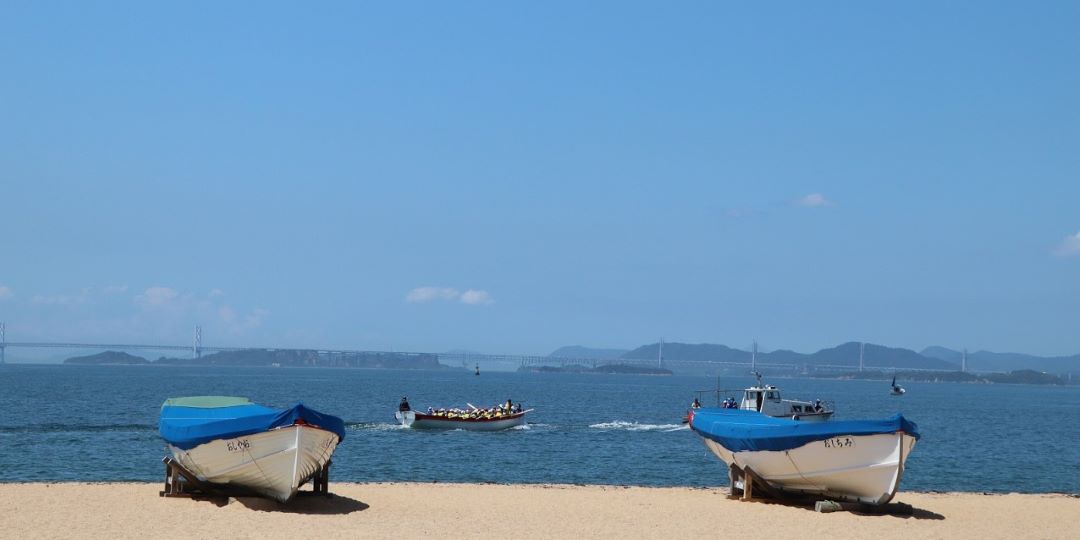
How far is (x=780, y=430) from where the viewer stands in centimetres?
2677

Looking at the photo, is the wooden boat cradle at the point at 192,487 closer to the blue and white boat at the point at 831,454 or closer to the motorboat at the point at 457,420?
the blue and white boat at the point at 831,454

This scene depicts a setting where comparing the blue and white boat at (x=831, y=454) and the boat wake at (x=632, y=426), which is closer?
the blue and white boat at (x=831, y=454)

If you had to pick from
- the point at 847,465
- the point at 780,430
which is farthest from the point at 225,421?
the point at 847,465

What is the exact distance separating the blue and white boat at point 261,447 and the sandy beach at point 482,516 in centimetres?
62

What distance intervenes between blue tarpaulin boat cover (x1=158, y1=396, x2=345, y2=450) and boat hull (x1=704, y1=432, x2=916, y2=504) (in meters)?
10.6

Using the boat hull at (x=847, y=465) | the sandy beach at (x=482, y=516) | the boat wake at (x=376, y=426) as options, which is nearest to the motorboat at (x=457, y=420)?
the boat wake at (x=376, y=426)

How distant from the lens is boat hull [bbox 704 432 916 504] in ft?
84.5

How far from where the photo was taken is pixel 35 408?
80188 mm

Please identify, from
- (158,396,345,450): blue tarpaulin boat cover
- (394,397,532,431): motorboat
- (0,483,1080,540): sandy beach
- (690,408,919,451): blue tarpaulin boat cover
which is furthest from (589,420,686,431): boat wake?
(158,396,345,450): blue tarpaulin boat cover

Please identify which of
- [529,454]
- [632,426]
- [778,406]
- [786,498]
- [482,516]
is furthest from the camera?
[632,426]

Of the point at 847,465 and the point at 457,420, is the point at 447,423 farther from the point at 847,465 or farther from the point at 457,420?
the point at 847,465

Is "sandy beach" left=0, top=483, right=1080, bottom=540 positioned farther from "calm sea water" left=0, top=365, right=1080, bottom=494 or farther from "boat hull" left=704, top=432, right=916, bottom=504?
"calm sea water" left=0, top=365, right=1080, bottom=494

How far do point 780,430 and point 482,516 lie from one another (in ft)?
24.1

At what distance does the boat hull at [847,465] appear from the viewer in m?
25.8
